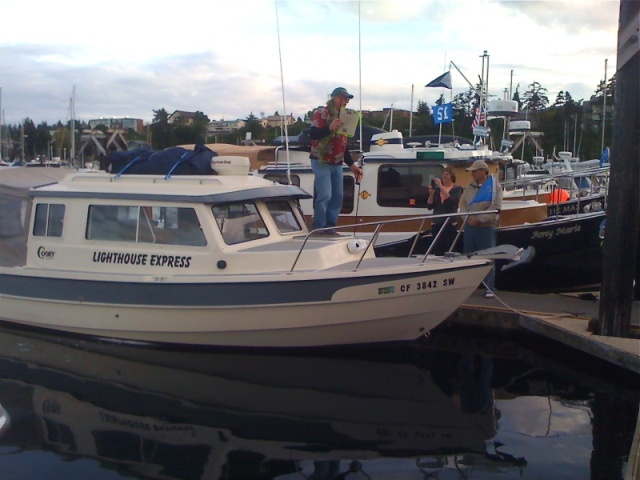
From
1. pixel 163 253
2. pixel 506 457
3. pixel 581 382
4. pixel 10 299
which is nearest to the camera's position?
pixel 506 457

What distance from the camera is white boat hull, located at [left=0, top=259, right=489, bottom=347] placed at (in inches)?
294

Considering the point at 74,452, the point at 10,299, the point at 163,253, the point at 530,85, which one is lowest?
the point at 74,452

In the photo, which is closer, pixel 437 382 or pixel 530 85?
pixel 437 382

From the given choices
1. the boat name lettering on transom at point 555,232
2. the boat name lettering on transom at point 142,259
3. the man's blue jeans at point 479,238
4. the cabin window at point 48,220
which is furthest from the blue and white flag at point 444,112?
the cabin window at point 48,220

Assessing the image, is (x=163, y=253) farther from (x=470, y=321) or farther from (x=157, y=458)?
(x=470, y=321)

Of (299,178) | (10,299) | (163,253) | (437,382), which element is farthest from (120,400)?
(299,178)

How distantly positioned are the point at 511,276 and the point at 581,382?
142 inches

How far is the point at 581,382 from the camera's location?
293 inches

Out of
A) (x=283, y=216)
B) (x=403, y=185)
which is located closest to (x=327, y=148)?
(x=283, y=216)

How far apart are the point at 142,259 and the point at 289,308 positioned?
73.3 inches

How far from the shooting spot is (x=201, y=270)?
7.84 meters

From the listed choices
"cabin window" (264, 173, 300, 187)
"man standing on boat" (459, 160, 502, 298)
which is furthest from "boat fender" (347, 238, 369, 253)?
"cabin window" (264, 173, 300, 187)

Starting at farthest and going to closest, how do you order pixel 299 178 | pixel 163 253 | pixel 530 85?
pixel 530 85
pixel 299 178
pixel 163 253

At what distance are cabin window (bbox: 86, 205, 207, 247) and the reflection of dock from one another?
3.56 meters
